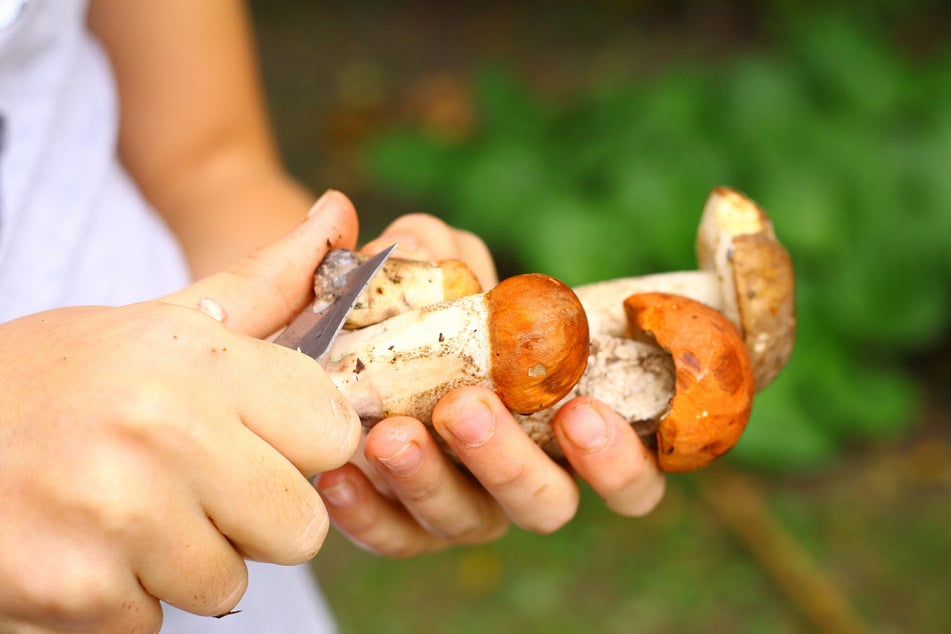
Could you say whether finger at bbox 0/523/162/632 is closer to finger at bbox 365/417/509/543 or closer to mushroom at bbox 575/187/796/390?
finger at bbox 365/417/509/543

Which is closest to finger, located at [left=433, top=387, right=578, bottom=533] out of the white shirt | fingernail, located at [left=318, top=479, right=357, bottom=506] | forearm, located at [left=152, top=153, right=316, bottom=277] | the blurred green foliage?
fingernail, located at [left=318, top=479, right=357, bottom=506]

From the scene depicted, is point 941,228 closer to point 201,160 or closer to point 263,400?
point 201,160

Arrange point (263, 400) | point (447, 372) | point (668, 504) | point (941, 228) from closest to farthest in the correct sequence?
point (263, 400) < point (447, 372) < point (941, 228) < point (668, 504)

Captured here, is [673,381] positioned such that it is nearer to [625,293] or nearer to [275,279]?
[625,293]

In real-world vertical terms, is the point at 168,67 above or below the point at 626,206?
above

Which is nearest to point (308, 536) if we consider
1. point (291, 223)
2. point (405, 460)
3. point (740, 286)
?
point (405, 460)

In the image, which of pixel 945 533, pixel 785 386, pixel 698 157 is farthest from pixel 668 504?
pixel 698 157

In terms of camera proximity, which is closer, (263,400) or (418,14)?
(263,400)
